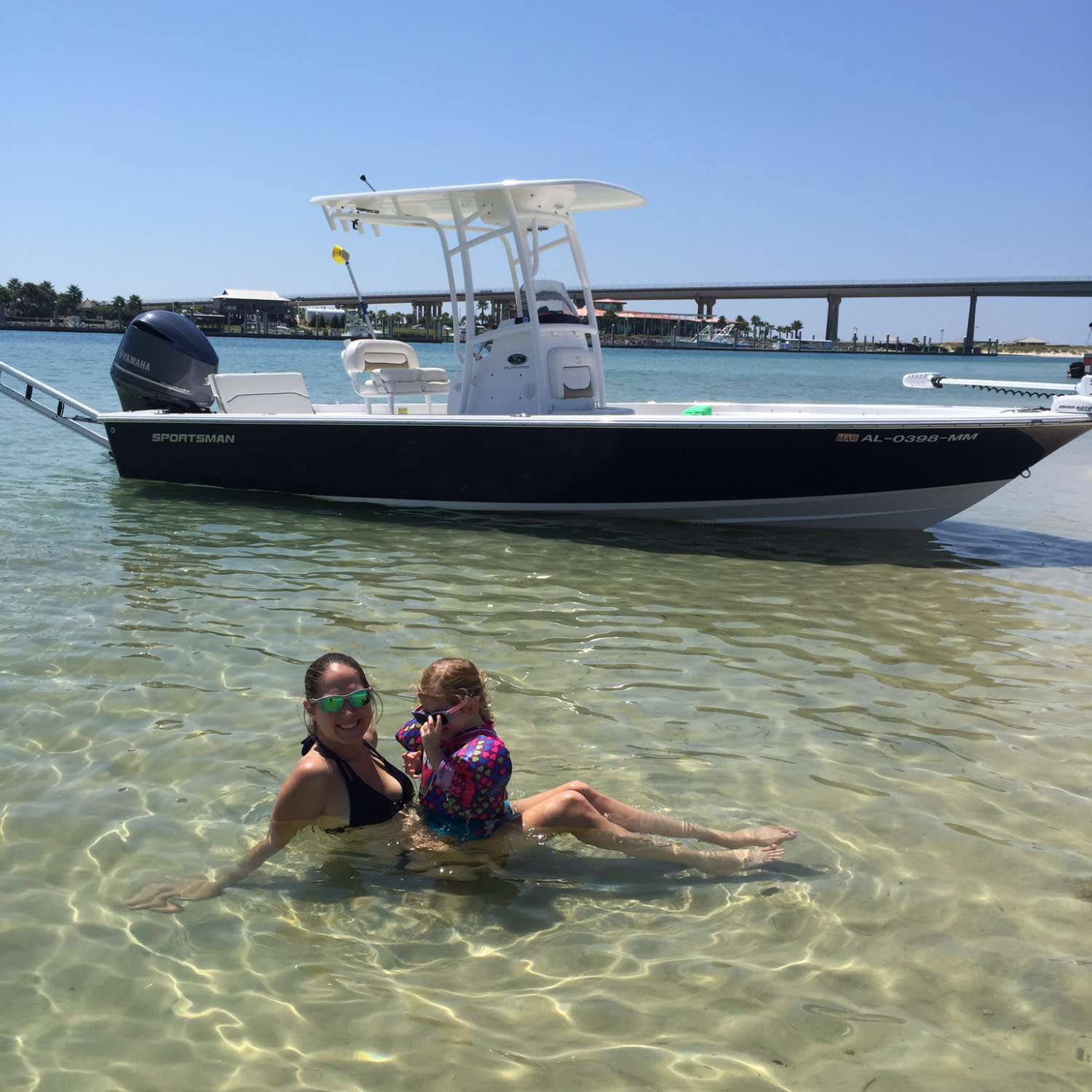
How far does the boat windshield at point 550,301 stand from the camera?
Result: 10.4 meters

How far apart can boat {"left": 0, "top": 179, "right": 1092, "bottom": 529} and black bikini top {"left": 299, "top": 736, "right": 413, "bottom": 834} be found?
6063mm

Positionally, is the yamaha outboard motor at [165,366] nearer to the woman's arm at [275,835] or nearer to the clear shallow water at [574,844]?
the clear shallow water at [574,844]

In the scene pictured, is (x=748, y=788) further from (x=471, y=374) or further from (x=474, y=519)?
(x=471, y=374)

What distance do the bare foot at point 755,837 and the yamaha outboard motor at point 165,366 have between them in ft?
32.1

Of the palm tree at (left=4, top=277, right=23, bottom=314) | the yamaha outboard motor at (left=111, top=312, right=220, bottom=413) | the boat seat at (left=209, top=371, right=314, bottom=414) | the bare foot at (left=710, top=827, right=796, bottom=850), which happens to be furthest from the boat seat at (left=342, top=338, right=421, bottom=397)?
the palm tree at (left=4, top=277, right=23, bottom=314)

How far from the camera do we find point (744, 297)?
313ft

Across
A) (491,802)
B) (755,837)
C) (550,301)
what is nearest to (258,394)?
(550,301)

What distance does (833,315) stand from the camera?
10331cm

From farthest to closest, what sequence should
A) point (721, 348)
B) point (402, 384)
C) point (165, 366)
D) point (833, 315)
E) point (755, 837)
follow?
point (721, 348), point (833, 315), point (165, 366), point (402, 384), point (755, 837)

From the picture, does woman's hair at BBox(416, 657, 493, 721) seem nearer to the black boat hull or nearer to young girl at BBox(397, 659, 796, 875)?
young girl at BBox(397, 659, 796, 875)

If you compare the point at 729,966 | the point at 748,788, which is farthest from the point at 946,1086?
the point at 748,788

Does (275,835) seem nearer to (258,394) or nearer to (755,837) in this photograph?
(755,837)

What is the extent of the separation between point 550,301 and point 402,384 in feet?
6.23

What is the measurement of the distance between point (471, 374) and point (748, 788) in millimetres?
6957
